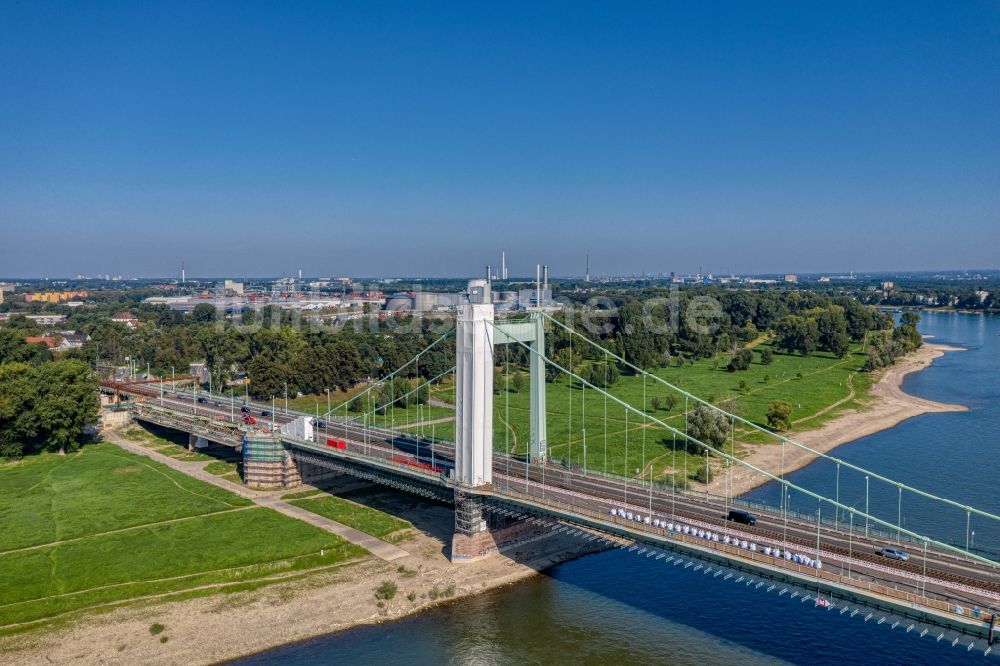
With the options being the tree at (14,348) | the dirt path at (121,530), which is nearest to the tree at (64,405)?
the dirt path at (121,530)

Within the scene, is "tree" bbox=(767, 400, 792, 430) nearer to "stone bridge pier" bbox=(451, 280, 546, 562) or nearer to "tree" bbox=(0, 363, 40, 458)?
"stone bridge pier" bbox=(451, 280, 546, 562)

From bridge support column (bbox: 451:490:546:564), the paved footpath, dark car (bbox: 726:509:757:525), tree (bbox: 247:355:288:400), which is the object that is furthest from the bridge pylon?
tree (bbox: 247:355:288:400)

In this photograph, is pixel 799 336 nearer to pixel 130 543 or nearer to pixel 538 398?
pixel 538 398

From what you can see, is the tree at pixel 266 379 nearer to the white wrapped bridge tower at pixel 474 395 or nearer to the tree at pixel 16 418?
the tree at pixel 16 418

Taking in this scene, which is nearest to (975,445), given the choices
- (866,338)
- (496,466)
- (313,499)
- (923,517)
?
(923,517)

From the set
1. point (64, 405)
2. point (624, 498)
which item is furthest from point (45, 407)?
point (624, 498)

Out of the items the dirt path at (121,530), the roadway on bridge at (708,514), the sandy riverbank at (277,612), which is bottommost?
the sandy riverbank at (277,612)
